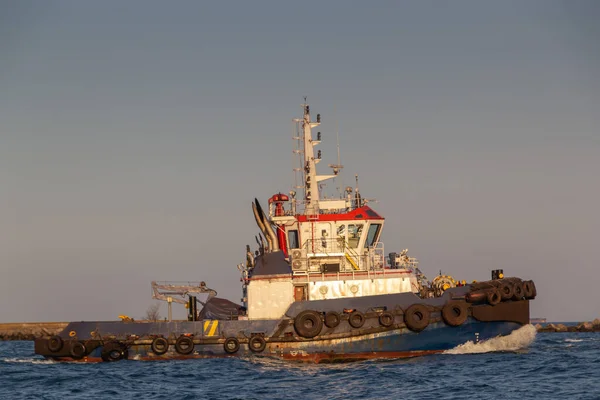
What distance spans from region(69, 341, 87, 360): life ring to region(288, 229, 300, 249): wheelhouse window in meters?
8.39

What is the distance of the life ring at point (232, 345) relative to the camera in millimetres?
27828

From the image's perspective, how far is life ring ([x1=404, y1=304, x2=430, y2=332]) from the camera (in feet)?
88.1

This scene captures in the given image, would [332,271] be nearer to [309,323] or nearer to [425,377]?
[309,323]

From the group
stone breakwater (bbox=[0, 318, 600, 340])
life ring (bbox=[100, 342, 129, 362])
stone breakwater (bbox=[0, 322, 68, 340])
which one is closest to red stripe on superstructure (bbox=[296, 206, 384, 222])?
life ring (bbox=[100, 342, 129, 362])

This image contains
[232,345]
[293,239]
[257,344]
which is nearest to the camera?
[257,344]

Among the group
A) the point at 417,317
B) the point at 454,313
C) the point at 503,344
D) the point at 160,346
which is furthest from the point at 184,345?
the point at 503,344

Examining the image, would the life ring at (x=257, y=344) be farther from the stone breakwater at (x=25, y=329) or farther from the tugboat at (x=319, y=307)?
the stone breakwater at (x=25, y=329)

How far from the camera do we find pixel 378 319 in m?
27.0

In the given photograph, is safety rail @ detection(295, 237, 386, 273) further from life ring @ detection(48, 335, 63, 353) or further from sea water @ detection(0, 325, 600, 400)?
life ring @ detection(48, 335, 63, 353)

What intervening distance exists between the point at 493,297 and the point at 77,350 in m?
14.9

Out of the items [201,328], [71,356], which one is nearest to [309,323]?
[201,328]

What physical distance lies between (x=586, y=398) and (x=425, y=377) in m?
4.70

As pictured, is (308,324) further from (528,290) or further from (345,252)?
(528,290)

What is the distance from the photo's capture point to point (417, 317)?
88.4ft
